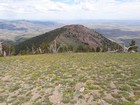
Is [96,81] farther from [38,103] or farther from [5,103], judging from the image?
[5,103]

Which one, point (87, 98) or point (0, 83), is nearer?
point (87, 98)

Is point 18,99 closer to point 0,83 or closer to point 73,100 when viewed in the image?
point 73,100

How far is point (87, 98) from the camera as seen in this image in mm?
14219

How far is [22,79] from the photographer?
72.0ft

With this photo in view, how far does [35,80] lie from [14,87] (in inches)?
100

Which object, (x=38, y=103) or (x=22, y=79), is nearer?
(x=38, y=103)

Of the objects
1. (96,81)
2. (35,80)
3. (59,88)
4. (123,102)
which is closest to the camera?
(123,102)

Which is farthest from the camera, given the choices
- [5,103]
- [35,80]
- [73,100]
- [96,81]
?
[35,80]

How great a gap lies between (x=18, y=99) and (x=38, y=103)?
2275 mm

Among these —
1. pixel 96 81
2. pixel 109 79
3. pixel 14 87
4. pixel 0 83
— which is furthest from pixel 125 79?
pixel 0 83

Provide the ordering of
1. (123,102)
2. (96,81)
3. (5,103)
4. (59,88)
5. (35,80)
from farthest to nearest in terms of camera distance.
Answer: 1. (35,80)
2. (96,81)
3. (59,88)
4. (5,103)
5. (123,102)

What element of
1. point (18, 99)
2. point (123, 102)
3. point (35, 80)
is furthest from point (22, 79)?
point (123, 102)

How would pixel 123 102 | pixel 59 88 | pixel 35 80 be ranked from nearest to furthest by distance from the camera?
pixel 123 102
pixel 59 88
pixel 35 80

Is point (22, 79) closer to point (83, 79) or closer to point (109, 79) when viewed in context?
point (83, 79)
